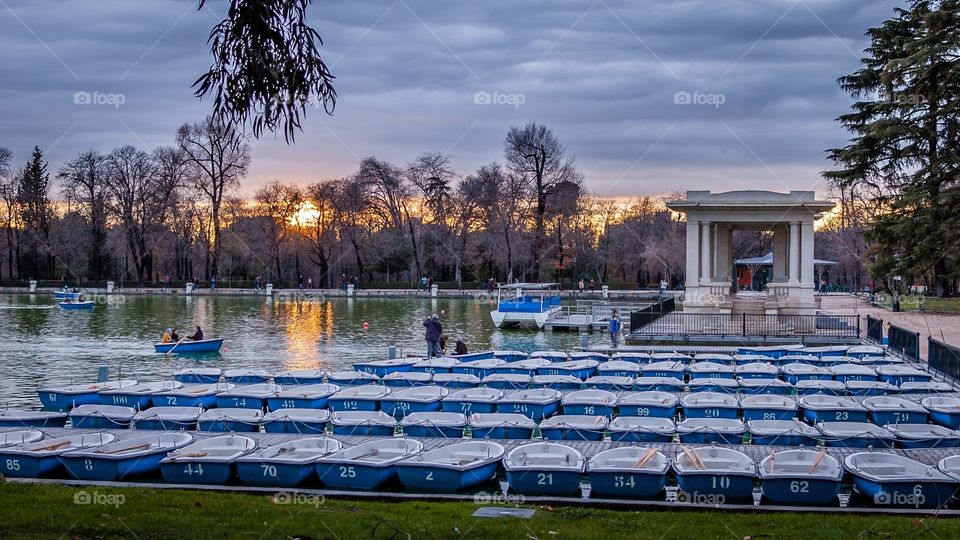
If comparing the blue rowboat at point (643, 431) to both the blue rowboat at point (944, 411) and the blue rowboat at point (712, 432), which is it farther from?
the blue rowboat at point (944, 411)

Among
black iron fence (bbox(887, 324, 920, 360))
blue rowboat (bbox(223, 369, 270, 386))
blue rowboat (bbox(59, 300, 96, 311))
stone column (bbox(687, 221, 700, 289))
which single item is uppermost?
stone column (bbox(687, 221, 700, 289))

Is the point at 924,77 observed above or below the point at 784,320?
above

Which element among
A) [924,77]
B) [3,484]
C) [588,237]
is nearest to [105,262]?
[588,237]

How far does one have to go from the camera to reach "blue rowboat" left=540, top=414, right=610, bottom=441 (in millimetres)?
16500

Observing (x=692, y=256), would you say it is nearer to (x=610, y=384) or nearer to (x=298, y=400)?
(x=610, y=384)

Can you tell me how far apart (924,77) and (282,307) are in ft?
153

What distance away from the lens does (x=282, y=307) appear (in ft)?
220

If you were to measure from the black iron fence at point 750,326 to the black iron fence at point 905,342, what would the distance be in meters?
4.68

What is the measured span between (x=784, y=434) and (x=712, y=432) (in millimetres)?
1310

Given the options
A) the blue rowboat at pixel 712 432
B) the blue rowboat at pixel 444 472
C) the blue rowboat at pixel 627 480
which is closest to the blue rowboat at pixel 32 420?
the blue rowboat at pixel 444 472

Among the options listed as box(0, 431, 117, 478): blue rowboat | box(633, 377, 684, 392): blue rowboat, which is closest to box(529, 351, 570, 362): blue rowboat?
box(633, 377, 684, 392): blue rowboat

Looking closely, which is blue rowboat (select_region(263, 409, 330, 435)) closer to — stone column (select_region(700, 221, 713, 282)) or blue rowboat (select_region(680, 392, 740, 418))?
blue rowboat (select_region(680, 392, 740, 418))

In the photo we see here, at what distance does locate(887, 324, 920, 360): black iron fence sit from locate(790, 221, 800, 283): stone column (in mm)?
11603

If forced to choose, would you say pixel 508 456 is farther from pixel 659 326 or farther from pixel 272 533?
pixel 659 326
